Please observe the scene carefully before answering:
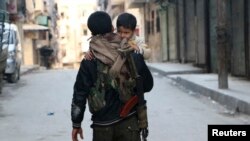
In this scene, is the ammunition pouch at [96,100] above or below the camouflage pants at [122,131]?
above

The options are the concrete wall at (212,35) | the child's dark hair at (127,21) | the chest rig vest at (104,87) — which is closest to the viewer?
the chest rig vest at (104,87)

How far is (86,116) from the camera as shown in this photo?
10.8 m

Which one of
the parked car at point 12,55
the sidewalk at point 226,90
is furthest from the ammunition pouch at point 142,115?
the parked car at point 12,55

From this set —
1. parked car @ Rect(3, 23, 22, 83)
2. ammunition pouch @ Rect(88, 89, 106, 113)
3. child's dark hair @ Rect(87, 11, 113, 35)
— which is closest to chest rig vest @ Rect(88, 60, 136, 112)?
ammunition pouch @ Rect(88, 89, 106, 113)

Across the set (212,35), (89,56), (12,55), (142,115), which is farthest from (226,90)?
(89,56)

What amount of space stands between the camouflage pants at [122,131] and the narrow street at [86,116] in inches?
154

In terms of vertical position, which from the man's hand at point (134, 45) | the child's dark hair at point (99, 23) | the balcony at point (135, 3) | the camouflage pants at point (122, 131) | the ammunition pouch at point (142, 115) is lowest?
the camouflage pants at point (122, 131)

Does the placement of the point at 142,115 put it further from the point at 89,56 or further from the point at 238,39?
the point at 238,39

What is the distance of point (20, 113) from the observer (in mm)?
11641

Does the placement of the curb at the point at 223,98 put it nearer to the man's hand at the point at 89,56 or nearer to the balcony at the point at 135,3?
the man's hand at the point at 89,56

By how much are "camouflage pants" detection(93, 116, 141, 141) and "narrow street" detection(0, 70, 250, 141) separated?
3905mm

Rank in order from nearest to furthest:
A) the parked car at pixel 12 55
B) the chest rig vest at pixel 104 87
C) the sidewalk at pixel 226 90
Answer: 1. the chest rig vest at pixel 104 87
2. the sidewalk at pixel 226 90
3. the parked car at pixel 12 55

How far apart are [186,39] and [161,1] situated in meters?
4.93

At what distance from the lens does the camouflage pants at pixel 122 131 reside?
4320 millimetres
